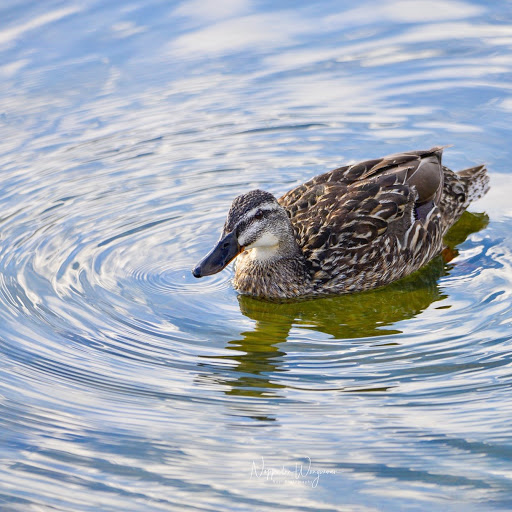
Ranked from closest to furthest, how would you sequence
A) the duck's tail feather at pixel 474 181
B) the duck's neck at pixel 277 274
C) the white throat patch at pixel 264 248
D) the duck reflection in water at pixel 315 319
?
the duck reflection in water at pixel 315 319 → the white throat patch at pixel 264 248 → the duck's neck at pixel 277 274 → the duck's tail feather at pixel 474 181

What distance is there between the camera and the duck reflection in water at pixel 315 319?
848cm

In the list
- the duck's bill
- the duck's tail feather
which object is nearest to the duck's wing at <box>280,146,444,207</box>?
the duck's tail feather

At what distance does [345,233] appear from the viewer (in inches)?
403

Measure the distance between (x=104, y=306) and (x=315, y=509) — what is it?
141 inches

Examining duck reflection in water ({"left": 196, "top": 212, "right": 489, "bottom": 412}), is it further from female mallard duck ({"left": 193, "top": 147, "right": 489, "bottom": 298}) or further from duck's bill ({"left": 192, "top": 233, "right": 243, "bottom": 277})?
duck's bill ({"left": 192, "top": 233, "right": 243, "bottom": 277})

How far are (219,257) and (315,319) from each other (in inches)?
45.9

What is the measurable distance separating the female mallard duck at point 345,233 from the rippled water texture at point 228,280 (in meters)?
0.25

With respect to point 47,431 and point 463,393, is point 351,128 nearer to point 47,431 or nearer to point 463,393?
point 463,393

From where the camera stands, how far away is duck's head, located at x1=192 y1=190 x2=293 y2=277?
30.8 feet

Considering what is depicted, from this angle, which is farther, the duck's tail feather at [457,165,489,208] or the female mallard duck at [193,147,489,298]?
the duck's tail feather at [457,165,489,208]

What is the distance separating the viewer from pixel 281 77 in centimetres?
1382

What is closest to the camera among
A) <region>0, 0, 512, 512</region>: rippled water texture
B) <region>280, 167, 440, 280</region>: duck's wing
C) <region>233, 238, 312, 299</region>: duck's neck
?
<region>0, 0, 512, 512</region>: rippled water texture

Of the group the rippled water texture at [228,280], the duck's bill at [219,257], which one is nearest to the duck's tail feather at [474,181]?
Result: the rippled water texture at [228,280]

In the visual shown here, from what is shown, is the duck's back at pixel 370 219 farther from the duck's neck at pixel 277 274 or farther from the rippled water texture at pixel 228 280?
the rippled water texture at pixel 228 280
